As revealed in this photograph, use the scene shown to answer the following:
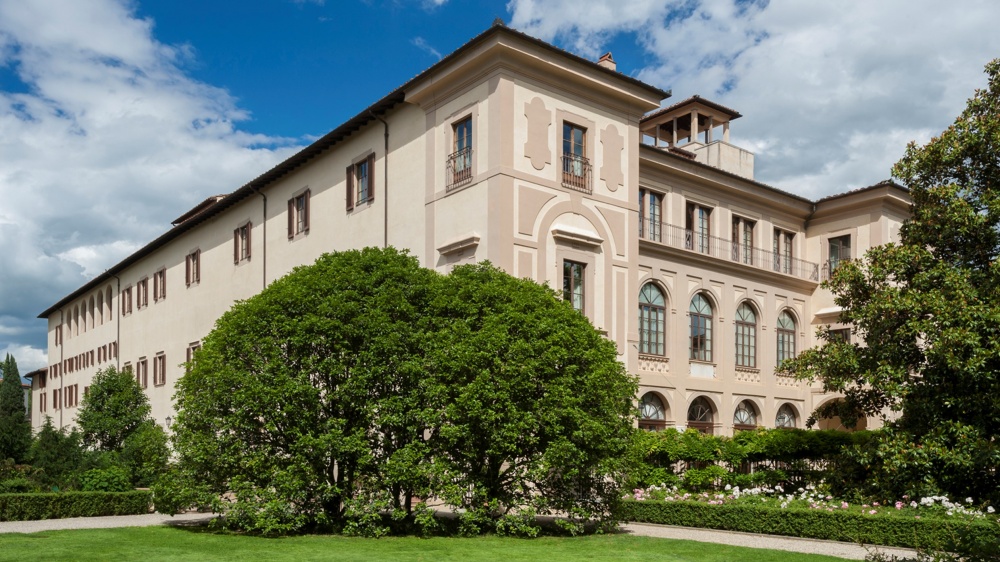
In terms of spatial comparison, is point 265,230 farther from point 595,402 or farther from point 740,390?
point 595,402

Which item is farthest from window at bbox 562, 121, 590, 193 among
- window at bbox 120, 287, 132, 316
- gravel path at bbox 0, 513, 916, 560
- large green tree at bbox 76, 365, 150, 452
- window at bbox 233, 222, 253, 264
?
window at bbox 120, 287, 132, 316

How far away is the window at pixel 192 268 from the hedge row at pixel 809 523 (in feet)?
92.3

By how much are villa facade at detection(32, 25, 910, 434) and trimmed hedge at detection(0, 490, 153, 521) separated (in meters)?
9.35

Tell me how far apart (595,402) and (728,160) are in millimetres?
19769

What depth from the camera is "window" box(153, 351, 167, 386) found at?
44125 mm

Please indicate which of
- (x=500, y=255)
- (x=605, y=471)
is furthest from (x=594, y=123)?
(x=605, y=471)

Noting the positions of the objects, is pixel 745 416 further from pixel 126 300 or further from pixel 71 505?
pixel 126 300

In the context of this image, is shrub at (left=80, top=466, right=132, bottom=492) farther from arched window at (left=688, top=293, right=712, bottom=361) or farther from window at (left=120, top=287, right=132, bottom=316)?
window at (left=120, top=287, right=132, bottom=316)

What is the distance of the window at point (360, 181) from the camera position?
90.2 feet

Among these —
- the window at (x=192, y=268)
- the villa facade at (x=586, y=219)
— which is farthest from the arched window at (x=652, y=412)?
the window at (x=192, y=268)

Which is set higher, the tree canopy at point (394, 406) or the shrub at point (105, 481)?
the tree canopy at point (394, 406)

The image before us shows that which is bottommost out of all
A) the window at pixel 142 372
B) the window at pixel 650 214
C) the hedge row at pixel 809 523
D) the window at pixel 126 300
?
the hedge row at pixel 809 523

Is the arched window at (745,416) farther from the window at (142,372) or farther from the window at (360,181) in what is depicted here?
the window at (142,372)

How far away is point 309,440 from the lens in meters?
15.8
